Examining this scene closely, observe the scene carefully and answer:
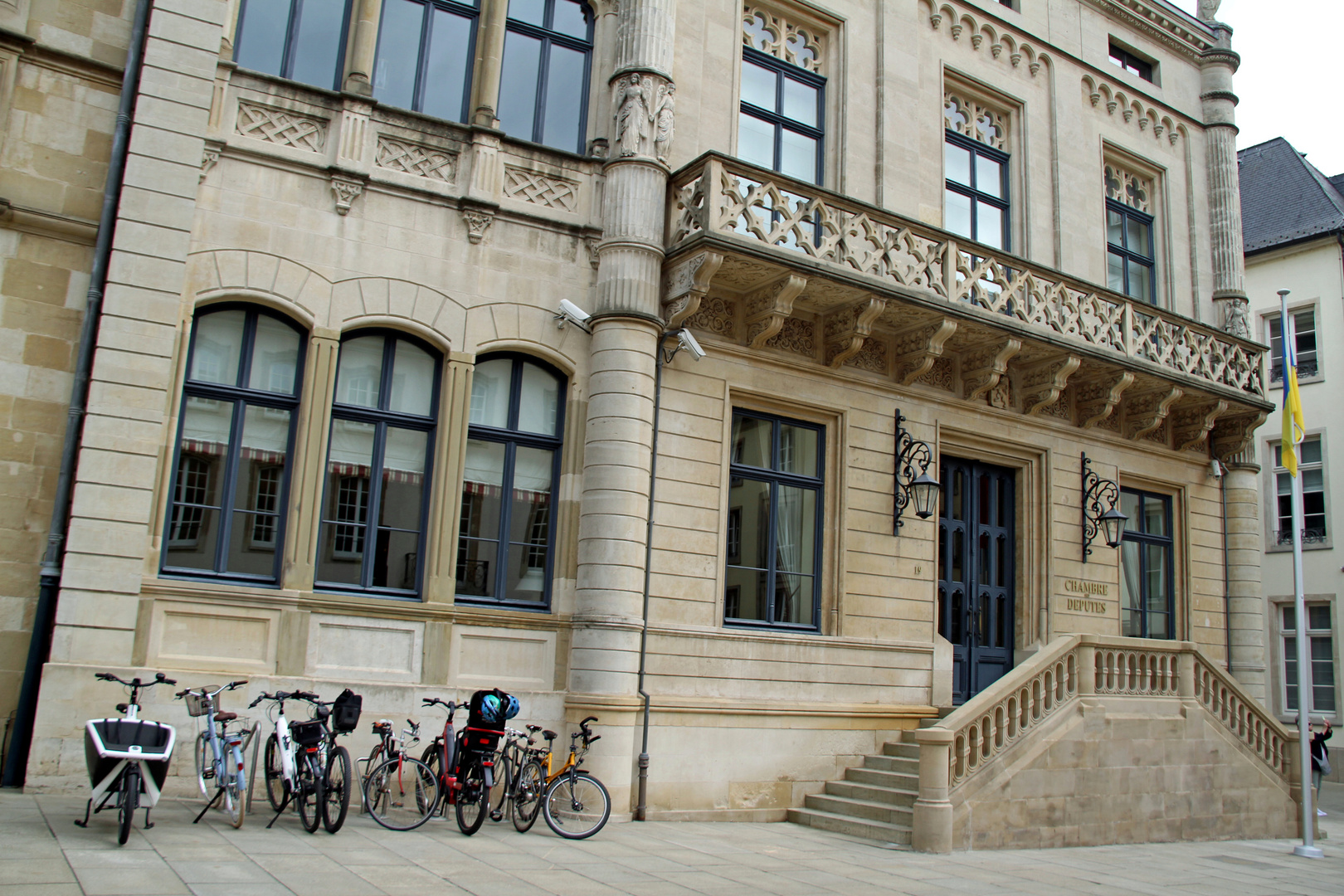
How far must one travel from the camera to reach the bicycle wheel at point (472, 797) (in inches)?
350

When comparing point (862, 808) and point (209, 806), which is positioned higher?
point (209, 806)

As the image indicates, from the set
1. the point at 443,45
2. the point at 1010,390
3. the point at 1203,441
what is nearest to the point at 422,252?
the point at 443,45

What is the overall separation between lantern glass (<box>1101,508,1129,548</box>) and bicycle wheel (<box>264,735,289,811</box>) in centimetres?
1168

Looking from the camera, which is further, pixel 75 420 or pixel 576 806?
pixel 75 420

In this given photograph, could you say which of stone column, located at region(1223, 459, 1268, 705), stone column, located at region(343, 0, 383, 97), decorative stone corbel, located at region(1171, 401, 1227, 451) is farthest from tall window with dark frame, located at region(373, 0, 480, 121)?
stone column, located at region(1223, 459, 1268, 705)

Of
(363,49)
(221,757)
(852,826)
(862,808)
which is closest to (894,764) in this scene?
(862,808)

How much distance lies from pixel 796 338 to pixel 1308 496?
18.6 metres

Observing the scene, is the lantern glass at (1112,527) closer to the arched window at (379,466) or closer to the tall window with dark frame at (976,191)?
the tall window with dark frame at (976,191)

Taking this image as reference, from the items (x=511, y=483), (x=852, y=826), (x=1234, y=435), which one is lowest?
(x=852, y=826)

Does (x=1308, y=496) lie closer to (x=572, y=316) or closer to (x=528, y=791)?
(x=572, y=316)

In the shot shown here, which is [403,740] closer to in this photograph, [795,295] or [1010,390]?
[795,295]

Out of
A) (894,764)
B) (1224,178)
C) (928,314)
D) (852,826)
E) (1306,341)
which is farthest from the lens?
(1306,341)

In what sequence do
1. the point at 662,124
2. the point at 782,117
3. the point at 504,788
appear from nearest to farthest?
the point at 504,788 < the point at 662,124 < the point at 782,117

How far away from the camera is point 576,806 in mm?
9367
